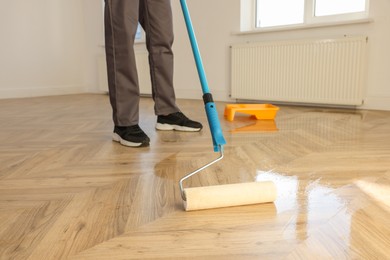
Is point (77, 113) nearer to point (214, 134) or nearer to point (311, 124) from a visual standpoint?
point (311, 124)

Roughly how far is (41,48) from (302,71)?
3.17m

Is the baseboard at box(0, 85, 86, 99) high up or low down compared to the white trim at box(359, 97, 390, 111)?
down

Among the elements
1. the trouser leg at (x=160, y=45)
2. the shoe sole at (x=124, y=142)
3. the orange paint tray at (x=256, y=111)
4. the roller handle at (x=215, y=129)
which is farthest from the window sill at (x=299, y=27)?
the roller handle at (x=215, y=129)

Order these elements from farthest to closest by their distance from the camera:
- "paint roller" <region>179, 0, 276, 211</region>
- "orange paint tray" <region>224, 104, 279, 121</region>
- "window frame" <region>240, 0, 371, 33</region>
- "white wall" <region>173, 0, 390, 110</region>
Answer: "window frame" <region>240, 0, 371, 33</region> < "white wall" <region>173, 0, 390, 110</region> < "orange paint tray" <region>224, 104, 279, 121</region> < "paint roller" <region>179, 0, 276, 211</region>

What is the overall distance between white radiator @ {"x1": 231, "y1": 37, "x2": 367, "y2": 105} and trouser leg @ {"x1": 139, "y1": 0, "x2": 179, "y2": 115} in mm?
1515

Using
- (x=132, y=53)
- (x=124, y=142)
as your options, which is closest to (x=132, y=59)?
(x=132, y=53)

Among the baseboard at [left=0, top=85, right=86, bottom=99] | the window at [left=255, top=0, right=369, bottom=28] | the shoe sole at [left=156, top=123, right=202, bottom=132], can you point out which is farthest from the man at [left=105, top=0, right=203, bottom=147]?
Result: the baseboard at [left=0, top=85, right=86, bottom=99]

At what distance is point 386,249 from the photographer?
26.1 inches

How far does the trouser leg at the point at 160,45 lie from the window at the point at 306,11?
1.74 meters

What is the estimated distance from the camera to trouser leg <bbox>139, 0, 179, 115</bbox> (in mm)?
1690

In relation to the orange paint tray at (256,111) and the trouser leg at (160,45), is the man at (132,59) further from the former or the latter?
the orange paint tray at (256,111)

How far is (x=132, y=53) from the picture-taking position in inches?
61.4

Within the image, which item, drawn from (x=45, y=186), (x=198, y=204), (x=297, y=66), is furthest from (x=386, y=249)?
(x=297, y=66)

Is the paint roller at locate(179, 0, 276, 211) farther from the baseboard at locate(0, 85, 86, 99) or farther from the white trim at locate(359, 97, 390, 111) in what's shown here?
the baseboard at locate(0, 85, 86, 99)
